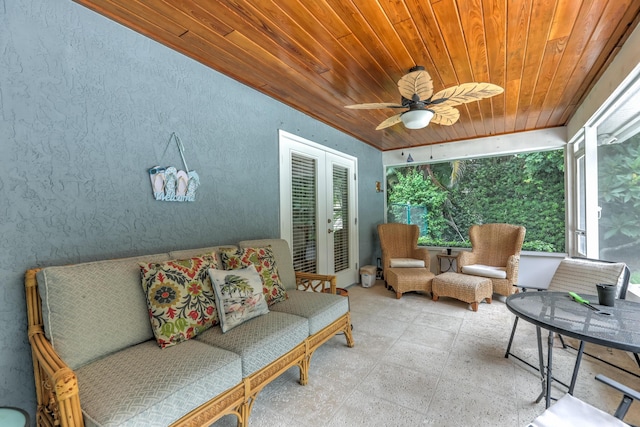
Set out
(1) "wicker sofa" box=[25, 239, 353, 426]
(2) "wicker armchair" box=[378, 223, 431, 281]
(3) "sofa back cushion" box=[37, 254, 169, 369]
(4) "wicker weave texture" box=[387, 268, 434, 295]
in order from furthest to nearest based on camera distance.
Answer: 1. (2) "wicker armchair" box=[378, 223, 431, 281]
2. (4) "wicker weave texture" box=[387, 268, 434, 295]
3. (3) "sofa back cushion" box=[37, 254, 169, 369]
4. (1) "wicker sofa" box=[25, 239, 353, 426]

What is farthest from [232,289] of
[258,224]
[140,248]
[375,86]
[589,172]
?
[589,172]

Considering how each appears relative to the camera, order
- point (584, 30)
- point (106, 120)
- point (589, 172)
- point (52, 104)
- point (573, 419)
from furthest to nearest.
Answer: point (589, 172)
point (584, 30)
point (106, 120)
point (52, 104)
point (573, 419)

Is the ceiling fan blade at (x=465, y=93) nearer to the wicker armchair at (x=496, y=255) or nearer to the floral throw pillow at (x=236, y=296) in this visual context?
the floral throw pillow at (x=236, y=296)

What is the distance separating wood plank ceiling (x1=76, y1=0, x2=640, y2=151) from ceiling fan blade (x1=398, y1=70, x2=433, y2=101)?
26 cm

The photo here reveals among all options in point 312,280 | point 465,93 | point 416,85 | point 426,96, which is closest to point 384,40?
point 416,85

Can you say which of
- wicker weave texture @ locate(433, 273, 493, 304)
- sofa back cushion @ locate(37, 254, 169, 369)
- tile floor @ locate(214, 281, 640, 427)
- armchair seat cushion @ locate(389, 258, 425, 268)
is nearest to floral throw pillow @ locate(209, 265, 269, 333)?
sofa back cushion @ locate(37, 254, 169, 369)

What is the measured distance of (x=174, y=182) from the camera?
6.66 feet

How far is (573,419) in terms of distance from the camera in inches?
41.4

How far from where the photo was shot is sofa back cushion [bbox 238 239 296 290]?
8.32 feet

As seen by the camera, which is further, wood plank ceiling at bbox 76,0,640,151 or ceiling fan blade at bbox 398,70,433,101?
ceiling fan blade at bbox 398,70,433,101

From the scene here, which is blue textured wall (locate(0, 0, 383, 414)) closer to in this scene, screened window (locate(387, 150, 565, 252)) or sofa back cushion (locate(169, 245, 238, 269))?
sofa back cushion (locate(169, 245, 238, 269))

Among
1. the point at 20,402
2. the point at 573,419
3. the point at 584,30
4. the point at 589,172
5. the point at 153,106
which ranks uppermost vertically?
the point at 584,30

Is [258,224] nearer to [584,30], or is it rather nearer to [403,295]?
[403,295]

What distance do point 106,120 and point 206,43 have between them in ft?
2.87
